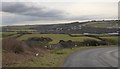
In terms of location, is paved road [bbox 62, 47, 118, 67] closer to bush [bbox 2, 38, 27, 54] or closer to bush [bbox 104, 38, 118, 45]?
bush [bbox 2, 38, 27, 54]

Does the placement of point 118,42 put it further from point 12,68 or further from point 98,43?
point 12,68

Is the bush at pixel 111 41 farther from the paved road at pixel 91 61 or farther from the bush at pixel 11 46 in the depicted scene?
the bush at pixel 11 46

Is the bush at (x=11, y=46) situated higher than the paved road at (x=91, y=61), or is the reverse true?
the bush at (x=11, y=46)

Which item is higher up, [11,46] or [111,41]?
[11,46]

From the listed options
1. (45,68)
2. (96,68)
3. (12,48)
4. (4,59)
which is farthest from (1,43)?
(96,68)

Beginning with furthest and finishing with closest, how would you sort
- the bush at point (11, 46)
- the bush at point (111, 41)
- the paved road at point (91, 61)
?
the bush at point (111, 41) < the bush at point (11, 46) < the paved road at point (91, 61)

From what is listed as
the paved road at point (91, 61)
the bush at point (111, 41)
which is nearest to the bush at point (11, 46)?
the paved road at point (91, 61)

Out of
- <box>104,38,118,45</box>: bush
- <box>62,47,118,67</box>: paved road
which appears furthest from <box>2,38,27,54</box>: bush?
<box>104,38,118,45</box>: bush

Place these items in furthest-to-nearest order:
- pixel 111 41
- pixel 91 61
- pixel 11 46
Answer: pixel 111 41 < pixel 11 46 < pixel 91 61

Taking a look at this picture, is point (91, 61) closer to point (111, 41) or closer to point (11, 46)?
point (11, 46)

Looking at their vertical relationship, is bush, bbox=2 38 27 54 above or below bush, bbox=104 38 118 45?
above

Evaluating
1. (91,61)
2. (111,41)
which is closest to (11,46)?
(91,61)
